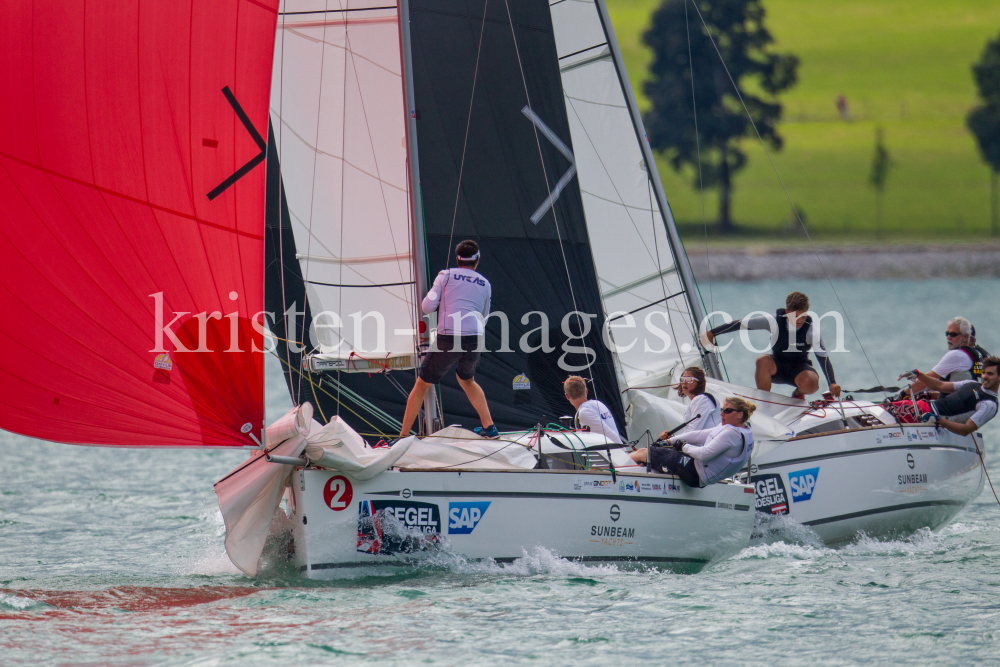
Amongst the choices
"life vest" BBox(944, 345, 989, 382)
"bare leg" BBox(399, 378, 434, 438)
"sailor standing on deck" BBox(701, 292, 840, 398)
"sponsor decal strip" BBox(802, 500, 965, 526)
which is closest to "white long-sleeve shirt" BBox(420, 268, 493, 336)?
"bare leg" BBox(399, 378, 434, 438)

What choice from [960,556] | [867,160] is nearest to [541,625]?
[960,556]

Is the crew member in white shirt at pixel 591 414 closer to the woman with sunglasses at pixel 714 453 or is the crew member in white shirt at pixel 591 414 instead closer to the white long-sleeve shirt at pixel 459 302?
the woman with sunglasses at pixel 714 453

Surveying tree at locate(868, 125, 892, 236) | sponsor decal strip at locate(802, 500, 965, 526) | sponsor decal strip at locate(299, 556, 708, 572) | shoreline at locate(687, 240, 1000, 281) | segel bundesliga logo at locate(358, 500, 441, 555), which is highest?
tree at locate(868, 125, 892, 236)

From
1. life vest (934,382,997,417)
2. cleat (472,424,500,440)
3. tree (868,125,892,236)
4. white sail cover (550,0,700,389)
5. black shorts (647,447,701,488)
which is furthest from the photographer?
tree (868,125,892,236)

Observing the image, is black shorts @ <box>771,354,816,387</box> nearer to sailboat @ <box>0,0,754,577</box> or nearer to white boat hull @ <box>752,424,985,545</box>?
white boat hull @ <box>752,424,985,545</box>

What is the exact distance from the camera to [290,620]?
266 inches

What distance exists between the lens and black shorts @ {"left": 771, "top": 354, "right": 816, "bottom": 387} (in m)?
10.2

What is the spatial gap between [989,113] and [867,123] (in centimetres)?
1648

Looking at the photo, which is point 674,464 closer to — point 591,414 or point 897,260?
point 591,414

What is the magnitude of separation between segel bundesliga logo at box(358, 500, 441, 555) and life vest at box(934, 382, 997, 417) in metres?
5.13

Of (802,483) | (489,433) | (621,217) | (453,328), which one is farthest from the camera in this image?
(621,217)

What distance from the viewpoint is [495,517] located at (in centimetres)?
739

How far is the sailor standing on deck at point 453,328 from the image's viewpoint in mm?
8164

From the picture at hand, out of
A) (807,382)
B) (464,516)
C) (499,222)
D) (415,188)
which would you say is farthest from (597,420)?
(807,382)
